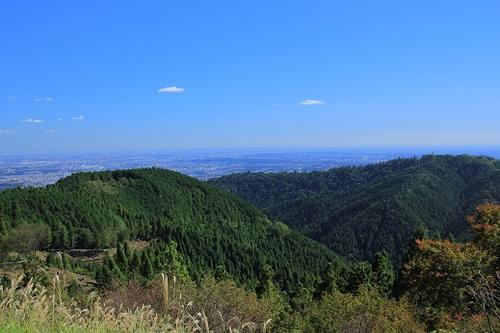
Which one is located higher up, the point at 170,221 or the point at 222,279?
the point at 222,279

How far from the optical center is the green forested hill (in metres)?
87.6

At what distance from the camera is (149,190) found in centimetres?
14250

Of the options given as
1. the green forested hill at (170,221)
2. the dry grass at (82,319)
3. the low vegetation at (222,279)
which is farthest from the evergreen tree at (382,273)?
the dry grass at (82,319)

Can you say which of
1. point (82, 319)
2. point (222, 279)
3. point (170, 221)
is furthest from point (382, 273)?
point (170, 221)

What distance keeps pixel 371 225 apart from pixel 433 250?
139 metres

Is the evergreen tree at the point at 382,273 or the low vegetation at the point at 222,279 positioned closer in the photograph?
the low vegetation at the point at 222,279

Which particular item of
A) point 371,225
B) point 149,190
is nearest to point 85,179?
point 149,190

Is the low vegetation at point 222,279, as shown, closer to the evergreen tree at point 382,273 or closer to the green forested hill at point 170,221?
the evergreen tree at point 382,273

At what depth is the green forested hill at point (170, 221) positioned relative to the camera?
87.6 m

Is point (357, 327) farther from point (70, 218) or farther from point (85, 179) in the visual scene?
point (85, 179)

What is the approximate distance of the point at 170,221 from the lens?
408 ft

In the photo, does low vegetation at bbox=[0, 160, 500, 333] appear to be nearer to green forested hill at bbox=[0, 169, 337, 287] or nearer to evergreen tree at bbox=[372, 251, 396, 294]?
evergreen tree at bbox=[372, 251, 396, 294]

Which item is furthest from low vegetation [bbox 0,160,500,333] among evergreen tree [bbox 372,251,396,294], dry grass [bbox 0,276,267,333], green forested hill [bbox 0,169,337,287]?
green forested hill [bbox 0,169,337,287]

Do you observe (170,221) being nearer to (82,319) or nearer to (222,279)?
(222,279)
